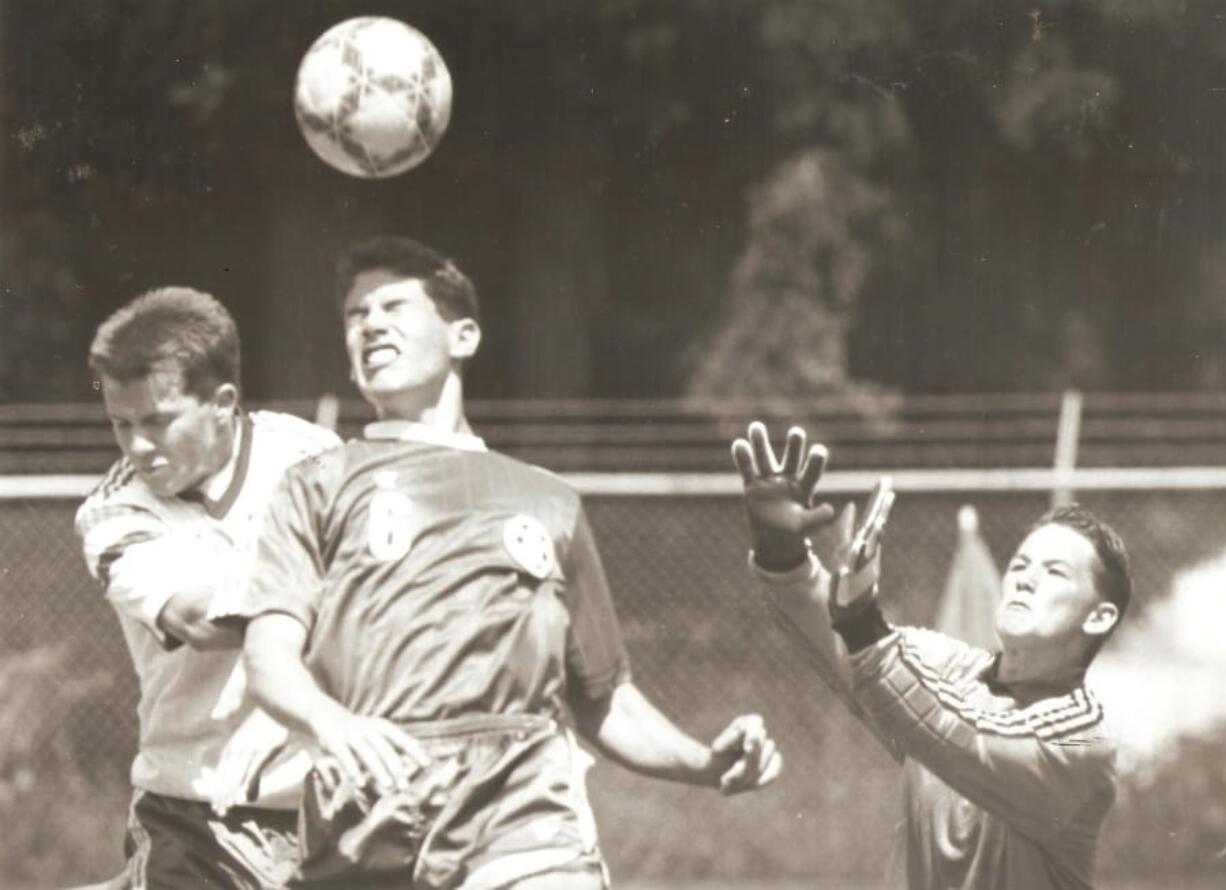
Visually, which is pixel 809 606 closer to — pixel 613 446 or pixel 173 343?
pixel 173 343

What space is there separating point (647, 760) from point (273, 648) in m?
0.79

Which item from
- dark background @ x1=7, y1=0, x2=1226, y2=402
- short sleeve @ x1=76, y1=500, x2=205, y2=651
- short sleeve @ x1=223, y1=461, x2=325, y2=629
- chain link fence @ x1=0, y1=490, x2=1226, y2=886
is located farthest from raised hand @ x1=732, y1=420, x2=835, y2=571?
dark background @ x1=7, y1=0, x2=1226, y2=402

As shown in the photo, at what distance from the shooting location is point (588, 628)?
4723 mm

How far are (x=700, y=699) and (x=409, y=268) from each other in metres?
4.80

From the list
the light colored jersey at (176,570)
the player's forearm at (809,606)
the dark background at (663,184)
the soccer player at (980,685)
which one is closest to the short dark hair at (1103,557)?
the soccer player at (980,685)

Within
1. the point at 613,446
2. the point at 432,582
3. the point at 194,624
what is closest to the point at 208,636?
the point at 194,624

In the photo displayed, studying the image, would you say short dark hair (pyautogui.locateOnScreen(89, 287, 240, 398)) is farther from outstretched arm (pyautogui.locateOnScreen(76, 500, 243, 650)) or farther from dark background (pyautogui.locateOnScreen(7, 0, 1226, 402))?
dark background (pyautogui.locateOnScreen(7, 0, 1226, 402))

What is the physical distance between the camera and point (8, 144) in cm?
1156

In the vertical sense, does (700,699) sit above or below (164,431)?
below

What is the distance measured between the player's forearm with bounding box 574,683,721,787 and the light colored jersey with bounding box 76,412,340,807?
62cm

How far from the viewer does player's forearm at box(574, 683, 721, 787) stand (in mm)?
4672

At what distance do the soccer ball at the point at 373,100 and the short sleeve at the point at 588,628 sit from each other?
1.58 meters

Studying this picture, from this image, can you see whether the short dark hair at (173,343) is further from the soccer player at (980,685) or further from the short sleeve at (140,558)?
the soccer player at (980,685)

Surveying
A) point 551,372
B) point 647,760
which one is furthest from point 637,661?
point 647,760
